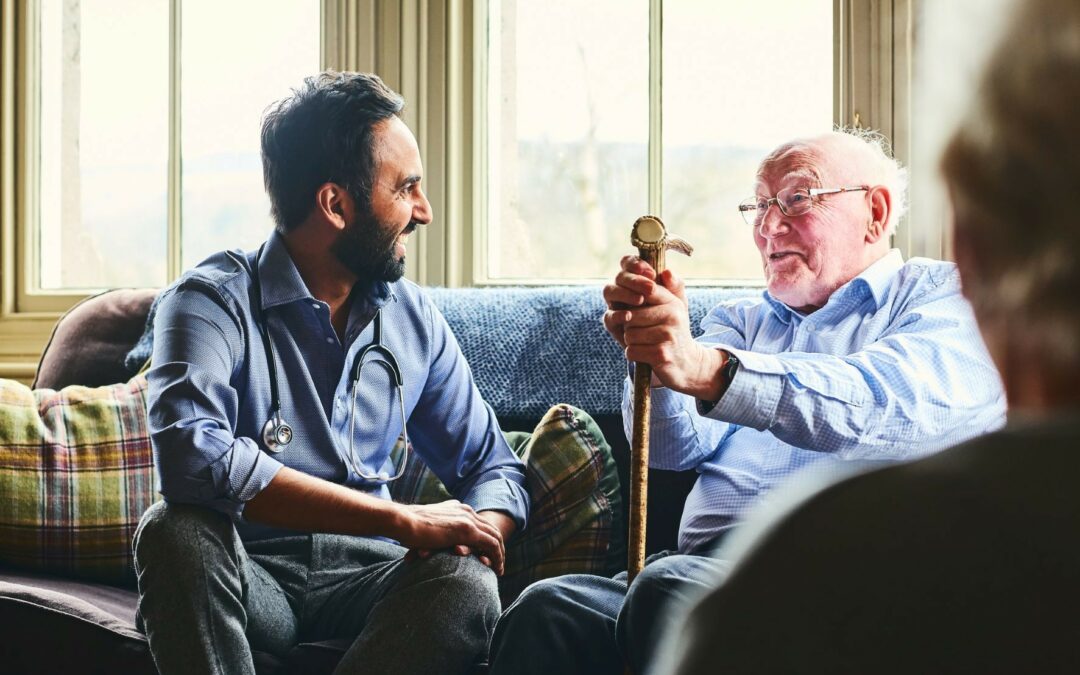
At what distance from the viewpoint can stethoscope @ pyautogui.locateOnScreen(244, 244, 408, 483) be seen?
1885 mm

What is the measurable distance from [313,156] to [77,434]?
29.2 inches

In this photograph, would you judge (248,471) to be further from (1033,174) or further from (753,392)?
(1033,174)

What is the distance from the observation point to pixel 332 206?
80.0 inches

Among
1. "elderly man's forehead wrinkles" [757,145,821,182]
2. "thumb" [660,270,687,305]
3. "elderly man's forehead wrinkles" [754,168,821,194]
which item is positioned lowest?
"thumb" [660,270,687,305]

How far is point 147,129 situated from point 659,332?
208 cm

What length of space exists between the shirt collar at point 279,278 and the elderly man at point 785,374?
1.73 feet

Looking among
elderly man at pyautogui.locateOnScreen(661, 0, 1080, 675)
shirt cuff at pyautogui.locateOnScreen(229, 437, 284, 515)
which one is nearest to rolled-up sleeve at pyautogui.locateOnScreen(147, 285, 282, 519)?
shirt cuff at pyautogui.locateOnScreen(229, 437, 284, 515)

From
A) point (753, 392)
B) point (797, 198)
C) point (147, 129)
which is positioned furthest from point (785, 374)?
point (147, 129)

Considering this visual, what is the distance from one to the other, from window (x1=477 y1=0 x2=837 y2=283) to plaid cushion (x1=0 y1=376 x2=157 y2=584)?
3.54ft

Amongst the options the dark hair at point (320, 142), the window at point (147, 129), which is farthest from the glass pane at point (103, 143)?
the dark hair at point (320, 142)

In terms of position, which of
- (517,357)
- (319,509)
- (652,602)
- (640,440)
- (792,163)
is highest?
(792,163)

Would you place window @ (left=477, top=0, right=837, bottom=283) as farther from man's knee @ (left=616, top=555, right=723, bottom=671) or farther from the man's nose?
man's knee @ (left=616, top=555, right=723, bottom=671)

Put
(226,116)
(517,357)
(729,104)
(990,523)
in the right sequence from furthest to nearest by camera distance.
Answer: (226,116) → (729,104) → (517,357) → (990,523)

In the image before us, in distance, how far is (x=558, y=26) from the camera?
119 inches
